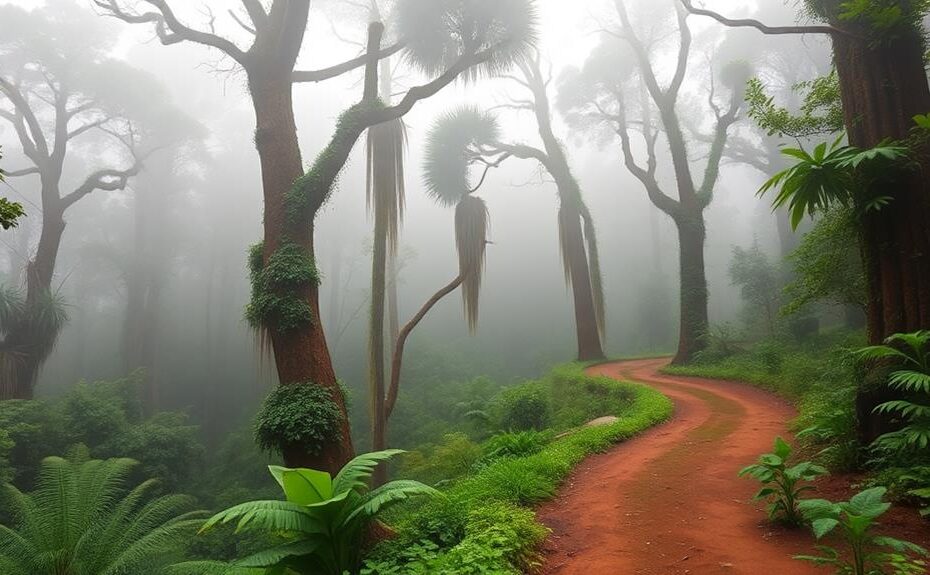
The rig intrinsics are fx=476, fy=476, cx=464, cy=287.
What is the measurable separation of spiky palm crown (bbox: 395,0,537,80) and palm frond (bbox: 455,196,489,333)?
12.1 ft

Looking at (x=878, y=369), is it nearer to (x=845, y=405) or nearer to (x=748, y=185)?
(x=845, y=405)

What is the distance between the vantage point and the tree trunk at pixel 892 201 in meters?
3.76

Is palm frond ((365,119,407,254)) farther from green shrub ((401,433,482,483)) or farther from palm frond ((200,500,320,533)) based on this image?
palm frond ((200,500,320,533))

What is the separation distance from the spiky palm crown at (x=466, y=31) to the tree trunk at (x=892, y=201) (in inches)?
232

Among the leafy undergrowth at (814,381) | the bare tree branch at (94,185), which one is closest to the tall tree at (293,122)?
the leafy undergrowth at (814,381)

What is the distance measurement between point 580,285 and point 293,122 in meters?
11.8

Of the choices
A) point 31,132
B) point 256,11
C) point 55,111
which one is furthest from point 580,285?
point 55,111

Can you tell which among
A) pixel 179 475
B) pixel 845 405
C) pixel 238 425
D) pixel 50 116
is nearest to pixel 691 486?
pixel 845 405

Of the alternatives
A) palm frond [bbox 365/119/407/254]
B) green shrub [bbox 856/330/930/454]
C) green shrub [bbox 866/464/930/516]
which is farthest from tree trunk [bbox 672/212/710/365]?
green shrub [bbox 866/464/930/516]

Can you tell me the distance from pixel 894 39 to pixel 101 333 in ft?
138

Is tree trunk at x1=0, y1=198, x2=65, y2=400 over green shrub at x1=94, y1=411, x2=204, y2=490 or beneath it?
over

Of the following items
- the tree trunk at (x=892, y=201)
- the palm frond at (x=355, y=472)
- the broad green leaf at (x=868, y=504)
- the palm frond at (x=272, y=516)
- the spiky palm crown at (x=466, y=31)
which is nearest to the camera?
the broad green leaf at (x=868, y=504)

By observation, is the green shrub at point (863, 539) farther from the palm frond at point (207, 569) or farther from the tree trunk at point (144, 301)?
the tree trunk at point (144, 301)

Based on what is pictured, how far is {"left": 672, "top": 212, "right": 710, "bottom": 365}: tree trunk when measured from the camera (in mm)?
13156
